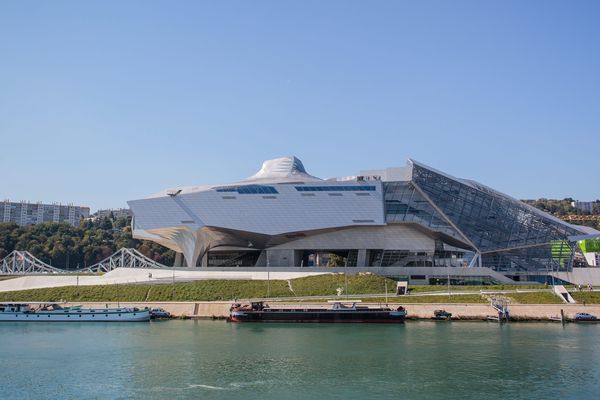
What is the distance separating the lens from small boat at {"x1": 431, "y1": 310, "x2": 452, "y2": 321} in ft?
177

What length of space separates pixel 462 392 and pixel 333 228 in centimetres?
4987

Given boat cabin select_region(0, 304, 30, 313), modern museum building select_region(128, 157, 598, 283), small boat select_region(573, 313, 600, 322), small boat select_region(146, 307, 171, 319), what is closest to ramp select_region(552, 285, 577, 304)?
small boat select_region(573, 313, 600, 322)

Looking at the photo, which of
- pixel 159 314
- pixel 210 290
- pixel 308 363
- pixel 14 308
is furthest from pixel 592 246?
Answer: pixel 14 308

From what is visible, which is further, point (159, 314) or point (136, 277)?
point (136, 277)

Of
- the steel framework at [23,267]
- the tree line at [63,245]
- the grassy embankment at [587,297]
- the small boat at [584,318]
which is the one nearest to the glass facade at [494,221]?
the grassy embankment at [587,297]

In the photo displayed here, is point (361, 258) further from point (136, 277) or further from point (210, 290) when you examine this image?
point (136, 277)

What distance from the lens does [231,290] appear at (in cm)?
6606

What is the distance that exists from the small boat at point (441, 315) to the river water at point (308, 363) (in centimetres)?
411

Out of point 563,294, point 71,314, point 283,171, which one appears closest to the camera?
point 563,294

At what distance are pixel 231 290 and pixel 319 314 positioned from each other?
1531 centimetres

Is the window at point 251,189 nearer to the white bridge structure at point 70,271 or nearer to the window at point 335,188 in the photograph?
the window at point 335,188

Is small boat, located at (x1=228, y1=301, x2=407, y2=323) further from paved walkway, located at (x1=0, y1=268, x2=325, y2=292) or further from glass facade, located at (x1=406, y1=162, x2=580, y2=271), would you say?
glass facade, located at (x1=406, y1=162, x2=580, y2=271)

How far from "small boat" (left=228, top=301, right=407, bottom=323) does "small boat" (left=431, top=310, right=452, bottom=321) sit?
3.30m

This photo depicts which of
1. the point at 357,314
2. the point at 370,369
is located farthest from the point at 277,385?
the point at 357,314
